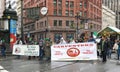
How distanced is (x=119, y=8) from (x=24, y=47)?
138408 mm

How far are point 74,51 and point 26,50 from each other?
16.8 feet

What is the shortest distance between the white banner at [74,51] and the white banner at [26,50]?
8.49 ft

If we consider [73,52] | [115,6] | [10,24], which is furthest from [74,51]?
[115,6]

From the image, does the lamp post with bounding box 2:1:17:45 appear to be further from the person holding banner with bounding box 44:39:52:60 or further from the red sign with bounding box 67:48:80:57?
the red sign with bounding box 67:48:80:57

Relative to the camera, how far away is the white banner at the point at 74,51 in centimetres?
2131

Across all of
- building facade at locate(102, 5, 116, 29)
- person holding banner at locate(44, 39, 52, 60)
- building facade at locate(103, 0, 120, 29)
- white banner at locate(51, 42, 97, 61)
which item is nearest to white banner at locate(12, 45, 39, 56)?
person holding banner at locate(44, 39, 52, 60)

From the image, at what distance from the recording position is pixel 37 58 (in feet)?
84.4

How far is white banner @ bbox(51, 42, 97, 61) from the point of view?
21312 millimetres

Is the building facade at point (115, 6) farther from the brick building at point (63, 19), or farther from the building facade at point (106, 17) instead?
the brick building at point (63, 19)

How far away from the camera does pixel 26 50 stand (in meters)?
25.8

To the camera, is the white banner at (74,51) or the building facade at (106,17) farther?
the building facade at (106,17)

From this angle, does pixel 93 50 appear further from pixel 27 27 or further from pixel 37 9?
pixel 27 27

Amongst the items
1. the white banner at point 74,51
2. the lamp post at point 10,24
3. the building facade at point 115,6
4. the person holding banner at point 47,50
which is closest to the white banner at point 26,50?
the person holding banner at point 47,50

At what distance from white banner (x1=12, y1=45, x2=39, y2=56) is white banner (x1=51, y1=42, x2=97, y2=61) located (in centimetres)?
259
